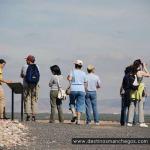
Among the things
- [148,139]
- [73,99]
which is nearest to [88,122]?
[73,99]

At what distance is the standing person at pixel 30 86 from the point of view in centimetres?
1955

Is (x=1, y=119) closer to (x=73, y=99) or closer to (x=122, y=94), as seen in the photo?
(x=73, y=99)

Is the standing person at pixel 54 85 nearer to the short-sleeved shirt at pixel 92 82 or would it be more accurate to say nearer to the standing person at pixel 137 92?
the short-sleeved shirt at pixel 92 82

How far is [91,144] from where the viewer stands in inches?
572

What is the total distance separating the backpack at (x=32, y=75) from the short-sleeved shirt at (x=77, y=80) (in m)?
1.12

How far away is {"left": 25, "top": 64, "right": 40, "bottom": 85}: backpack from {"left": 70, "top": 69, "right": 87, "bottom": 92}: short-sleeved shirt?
1.12 m

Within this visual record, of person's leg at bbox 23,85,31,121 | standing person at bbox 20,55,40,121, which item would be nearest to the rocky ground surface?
→ person's leg at bbox 23,85,31,121

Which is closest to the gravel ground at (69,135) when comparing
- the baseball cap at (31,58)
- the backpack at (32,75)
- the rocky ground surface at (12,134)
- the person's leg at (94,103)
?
the rocky ground surface at (12,134)

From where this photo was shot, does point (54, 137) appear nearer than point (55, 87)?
Yes

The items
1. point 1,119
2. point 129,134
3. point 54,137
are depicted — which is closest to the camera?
point 54,137

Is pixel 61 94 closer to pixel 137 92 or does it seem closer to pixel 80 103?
pixel 80 103

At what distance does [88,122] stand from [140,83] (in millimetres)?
2002

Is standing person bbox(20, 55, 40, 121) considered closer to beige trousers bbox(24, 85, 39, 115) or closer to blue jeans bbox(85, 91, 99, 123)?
beige trousers bbox(24, 85, 39, 115)

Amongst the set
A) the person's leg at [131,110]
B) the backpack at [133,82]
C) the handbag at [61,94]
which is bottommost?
the person's leg at [131,110]
